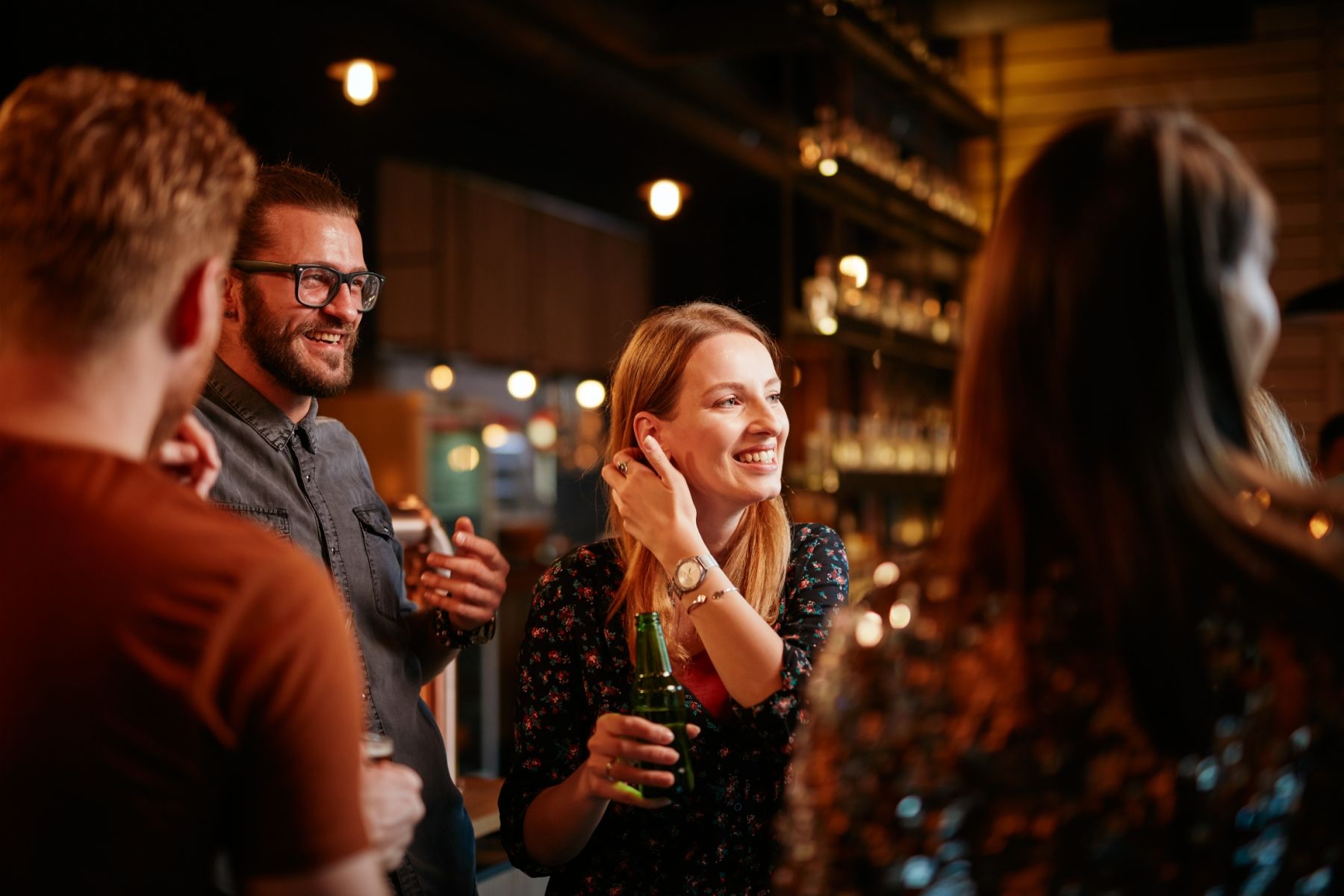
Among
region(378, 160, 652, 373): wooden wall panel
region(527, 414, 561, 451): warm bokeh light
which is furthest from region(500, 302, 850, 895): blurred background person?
region(527, 414, 561, 451): warm bokeh light

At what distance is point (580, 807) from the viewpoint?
161 centimetres

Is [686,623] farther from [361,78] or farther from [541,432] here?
[541,432]

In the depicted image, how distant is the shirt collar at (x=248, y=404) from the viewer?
188 centimetres

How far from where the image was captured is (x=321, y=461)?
1.97 meters

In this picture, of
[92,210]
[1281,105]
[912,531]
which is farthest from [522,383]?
[92,210]

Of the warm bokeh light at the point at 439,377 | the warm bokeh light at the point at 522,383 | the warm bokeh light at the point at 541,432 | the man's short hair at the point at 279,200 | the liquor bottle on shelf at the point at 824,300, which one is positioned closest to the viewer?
the man's short hair at the point at 279,200

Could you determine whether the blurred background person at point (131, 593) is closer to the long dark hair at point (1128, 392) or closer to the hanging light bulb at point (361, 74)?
the long dark hair at point (1128, 392)

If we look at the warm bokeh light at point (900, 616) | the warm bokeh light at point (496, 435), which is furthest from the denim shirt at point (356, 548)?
the warm bokeh light at point (496, 435)

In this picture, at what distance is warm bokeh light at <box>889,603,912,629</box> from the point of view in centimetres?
100

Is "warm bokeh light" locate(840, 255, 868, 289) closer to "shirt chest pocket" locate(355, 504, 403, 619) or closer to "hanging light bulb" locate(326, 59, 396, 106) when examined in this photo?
"hanging light bulb" locate(326, 59, 396, 106)

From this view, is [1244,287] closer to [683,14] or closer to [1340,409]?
[683,14]

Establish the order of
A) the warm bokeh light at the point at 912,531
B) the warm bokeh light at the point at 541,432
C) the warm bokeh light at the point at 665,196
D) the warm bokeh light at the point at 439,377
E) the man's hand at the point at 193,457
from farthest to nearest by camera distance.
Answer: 1. the warm bokeh light at the point at 541,432
2. the warm bokeh light at the point at 439,377
3. the warm bokeh light at the point at 912,531
4. the warm bokeh light at the point at 665,196
5. the man's hand at the point at 193,457

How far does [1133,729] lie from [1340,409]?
5.97 meters

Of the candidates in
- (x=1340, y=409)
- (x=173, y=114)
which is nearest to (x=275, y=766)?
(x=173, y=114)
